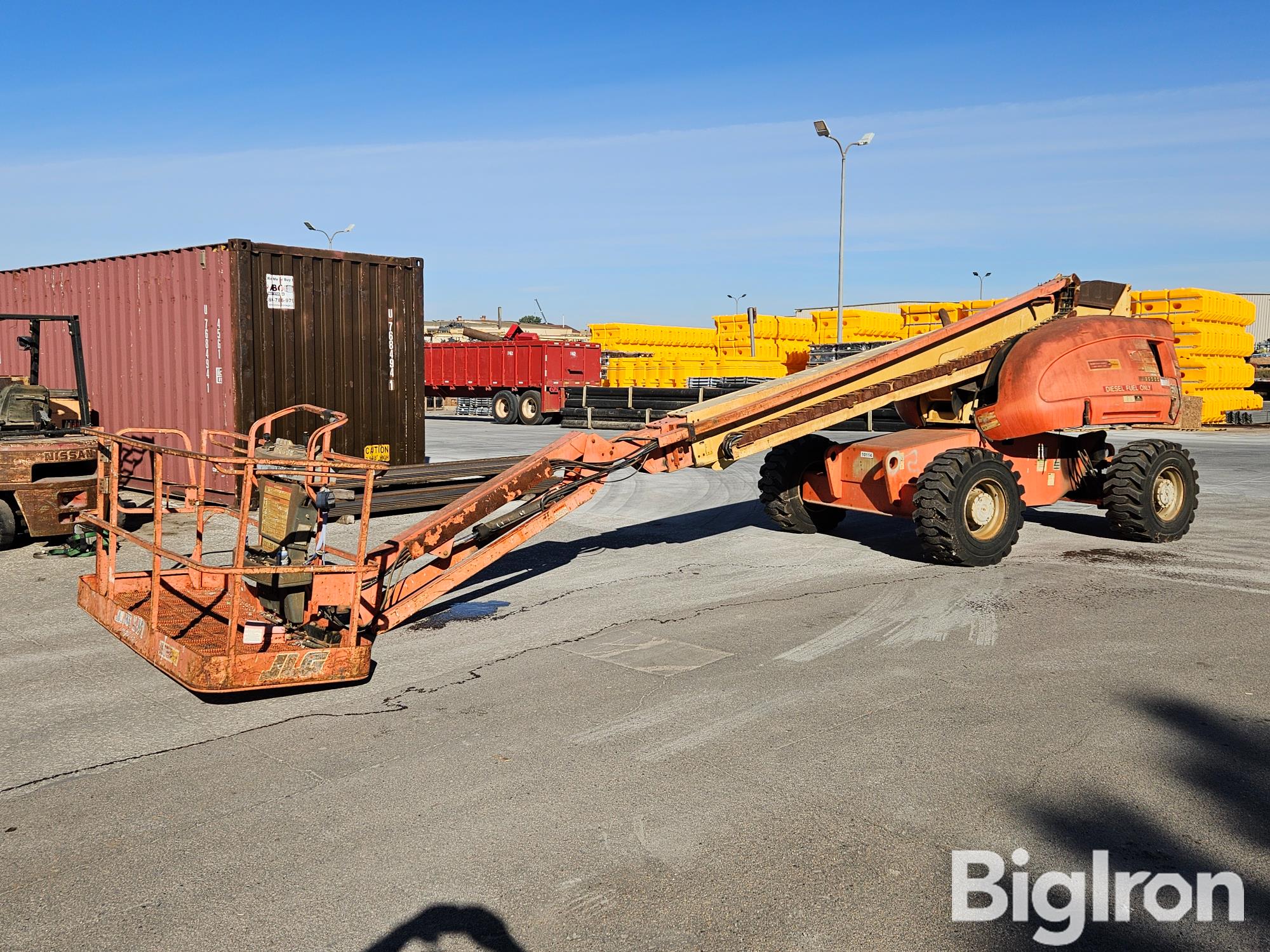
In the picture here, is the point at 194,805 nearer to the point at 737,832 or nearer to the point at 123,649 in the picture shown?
the point at 737,832

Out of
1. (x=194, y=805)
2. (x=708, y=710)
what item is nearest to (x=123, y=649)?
(x=194, y=805)

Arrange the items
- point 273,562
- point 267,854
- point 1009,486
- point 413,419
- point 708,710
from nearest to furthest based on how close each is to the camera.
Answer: point 267,854 < point 708,710 < point 273,562 < point 1009,486 < point 413,419

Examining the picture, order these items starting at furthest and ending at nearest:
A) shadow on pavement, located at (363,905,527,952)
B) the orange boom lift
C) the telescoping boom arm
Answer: the telescoping boom arm < the orange boom lift < shadow on pavement, located at (363,905,527,952)

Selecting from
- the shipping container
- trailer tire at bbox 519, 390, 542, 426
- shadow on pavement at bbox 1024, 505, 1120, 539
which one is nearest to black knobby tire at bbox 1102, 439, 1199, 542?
shadow on pavement at bbox 1024, 505, 1120, 539

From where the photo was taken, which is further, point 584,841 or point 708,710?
point 708,710

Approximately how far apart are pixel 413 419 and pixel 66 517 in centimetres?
535

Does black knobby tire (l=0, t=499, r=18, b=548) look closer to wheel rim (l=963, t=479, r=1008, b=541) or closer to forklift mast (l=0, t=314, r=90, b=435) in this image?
forklift mast (l=0, t=314, r=90, b=435)

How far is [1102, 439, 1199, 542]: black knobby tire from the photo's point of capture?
1066 cm

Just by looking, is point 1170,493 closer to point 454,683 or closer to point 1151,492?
point 1151,492

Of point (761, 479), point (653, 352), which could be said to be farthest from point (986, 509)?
point (653, 352)

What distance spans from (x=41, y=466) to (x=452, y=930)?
27.3ft

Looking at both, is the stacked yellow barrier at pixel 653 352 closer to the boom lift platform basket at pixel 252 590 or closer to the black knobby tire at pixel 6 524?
the black knobby tire at pixel 6 524

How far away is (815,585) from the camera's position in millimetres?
8930

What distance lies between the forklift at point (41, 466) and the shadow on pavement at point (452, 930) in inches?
282
